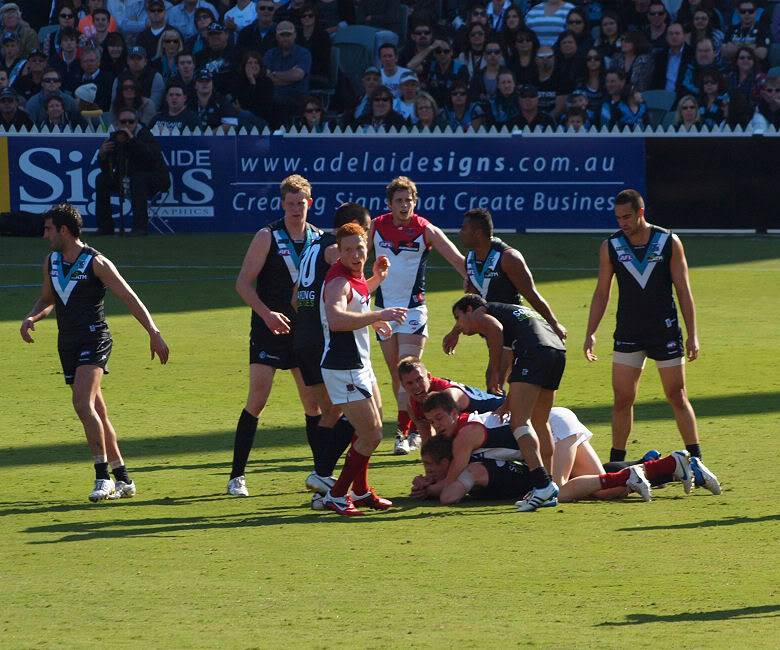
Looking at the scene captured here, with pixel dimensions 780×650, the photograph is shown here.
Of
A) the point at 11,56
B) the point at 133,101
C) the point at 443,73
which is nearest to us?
the point at 133,101

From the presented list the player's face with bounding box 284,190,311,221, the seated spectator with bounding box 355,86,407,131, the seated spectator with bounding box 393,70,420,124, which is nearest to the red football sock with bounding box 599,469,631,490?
the player's face with bounding box 284,190,311,221

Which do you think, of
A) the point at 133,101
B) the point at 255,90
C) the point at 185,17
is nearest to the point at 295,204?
the point at 255,90

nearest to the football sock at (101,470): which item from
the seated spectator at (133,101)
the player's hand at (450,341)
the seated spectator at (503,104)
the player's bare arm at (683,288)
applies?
the player's hand at (450,341)

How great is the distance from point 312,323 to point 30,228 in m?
16.5

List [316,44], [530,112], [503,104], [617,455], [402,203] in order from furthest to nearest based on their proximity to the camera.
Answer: [316,44] < [503,104] < [530,112] < [402,203] < [617,455]

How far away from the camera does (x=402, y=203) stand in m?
11.5

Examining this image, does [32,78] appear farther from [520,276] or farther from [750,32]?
[520,276]

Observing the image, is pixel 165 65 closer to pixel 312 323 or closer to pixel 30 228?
pixel 30 228

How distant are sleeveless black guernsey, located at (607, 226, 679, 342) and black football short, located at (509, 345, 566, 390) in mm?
956

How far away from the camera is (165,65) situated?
28156 mm

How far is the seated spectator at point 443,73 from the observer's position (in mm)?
27281

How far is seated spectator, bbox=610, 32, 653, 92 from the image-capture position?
1046 inches

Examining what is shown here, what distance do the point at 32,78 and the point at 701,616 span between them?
24.0 m

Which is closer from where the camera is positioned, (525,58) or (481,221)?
(481,221)
